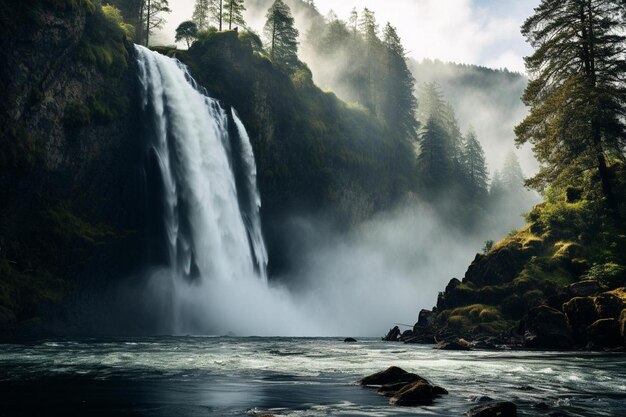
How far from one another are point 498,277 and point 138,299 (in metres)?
28.2

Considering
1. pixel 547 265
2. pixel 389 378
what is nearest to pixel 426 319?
pixel 547 265

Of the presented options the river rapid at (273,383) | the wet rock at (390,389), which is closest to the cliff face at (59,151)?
the river rapid at (273,383)

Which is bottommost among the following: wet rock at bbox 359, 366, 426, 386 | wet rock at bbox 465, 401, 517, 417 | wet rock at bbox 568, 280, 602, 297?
wet rock at bbox 465, 401, 517, 417

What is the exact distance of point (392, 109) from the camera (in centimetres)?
9006

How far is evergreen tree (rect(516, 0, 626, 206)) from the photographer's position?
35.8m

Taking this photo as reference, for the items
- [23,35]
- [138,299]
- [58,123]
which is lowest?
[138,299]

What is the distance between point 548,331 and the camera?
28203 mm

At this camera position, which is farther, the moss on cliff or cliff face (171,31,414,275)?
cliff face (171,31,414,275)

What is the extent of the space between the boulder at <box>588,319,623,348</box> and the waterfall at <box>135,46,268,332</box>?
29284 mm

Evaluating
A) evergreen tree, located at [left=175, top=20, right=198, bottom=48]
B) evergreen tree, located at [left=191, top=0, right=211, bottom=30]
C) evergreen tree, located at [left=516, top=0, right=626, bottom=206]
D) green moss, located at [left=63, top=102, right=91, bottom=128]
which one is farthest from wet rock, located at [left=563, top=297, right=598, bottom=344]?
evergreen tree, located at [left=191, top=0, right=211, bottom=30]

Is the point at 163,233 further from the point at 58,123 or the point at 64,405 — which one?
the point at 64,405

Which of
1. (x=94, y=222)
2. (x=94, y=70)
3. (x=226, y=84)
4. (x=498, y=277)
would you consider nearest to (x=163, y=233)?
(x=94, y=222)

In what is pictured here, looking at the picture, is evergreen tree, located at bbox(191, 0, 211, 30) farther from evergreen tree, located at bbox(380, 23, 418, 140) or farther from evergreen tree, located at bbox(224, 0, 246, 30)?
evergreen tree, located at bbox(380, 23, 418, 140)

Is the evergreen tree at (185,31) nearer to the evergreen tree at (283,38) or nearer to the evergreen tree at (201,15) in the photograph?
the evergreen tree at (283,38)
